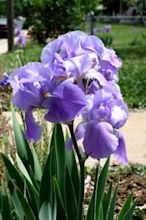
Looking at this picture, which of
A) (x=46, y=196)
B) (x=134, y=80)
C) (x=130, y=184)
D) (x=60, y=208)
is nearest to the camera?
(x=46, y=196)

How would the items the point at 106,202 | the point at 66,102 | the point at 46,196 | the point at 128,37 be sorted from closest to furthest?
the point at 66,102, the point at 46,196, the point at 106,202, the point at 128,37

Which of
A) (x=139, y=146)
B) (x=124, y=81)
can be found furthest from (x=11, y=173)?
(x=124, y=81)

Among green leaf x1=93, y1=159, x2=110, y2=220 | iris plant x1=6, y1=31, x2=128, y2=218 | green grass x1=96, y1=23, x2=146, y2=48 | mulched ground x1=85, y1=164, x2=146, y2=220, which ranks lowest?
green grass x1=96, y1=23, x2=146, y2=48

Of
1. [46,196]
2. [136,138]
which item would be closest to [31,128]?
[46,196]

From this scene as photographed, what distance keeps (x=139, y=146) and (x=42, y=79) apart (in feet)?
12.0

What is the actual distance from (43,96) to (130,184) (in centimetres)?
241

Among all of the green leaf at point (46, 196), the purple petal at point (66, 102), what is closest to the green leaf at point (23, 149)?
the green leaf at point (46, 196)

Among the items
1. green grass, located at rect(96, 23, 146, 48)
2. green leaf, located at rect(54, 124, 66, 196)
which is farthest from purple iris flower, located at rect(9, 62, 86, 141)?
green grass, located at rect(96, 23, 146, 48)

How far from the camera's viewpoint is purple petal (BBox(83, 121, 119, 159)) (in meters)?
1.72

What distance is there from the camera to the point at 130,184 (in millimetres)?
4082

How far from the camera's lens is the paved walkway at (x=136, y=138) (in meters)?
4.91

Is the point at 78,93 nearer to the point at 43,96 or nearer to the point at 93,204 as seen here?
the point at 43,96

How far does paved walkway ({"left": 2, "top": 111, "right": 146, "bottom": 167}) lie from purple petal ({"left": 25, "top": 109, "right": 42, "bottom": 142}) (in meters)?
2.87

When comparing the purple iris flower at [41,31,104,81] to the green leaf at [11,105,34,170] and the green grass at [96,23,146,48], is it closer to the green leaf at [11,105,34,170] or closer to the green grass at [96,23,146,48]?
the green leaf at [11,105,34,170]
